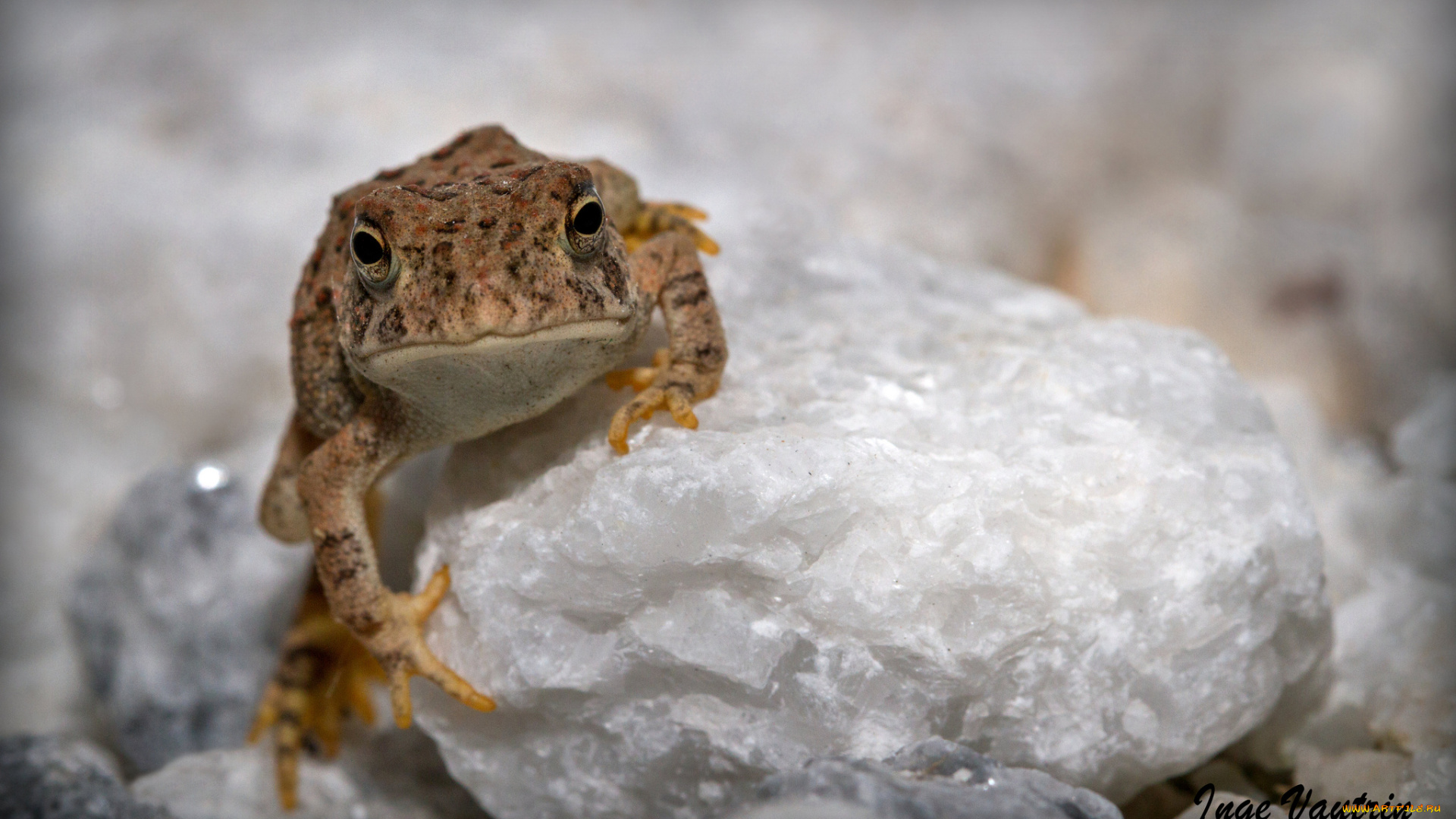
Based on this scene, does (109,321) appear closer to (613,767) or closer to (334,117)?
(334,117)

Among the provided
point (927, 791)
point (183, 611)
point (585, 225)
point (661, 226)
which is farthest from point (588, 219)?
point (183, 611)

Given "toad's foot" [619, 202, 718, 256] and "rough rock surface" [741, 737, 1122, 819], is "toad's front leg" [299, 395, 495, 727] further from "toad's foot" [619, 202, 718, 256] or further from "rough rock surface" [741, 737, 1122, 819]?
"rough rock surface" [741, 737, 1122, 819]

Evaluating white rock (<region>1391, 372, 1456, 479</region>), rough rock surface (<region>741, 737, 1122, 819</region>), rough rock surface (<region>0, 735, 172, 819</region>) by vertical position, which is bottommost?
rough rock surface (<region>0, 735, 172, 819</region>)

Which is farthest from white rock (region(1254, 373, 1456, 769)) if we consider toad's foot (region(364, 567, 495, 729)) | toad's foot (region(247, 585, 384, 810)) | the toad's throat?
toad's foot (region(247, 585, 384, 810))

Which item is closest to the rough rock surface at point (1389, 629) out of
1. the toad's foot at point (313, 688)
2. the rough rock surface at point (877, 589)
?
the rough rock surface at point (877, 589)

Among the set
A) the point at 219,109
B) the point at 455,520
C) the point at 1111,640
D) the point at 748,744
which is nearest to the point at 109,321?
the point at 219,109

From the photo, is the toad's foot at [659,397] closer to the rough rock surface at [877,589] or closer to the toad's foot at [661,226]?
the rough rock surface at [877,589]

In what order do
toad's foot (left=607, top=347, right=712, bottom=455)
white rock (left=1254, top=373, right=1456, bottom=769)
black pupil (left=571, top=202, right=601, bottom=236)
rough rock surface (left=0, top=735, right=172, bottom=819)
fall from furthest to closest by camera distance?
white rock (left=1254, top=373, right=1456, bottom=769), rough rock surface (left=0, top=735, right=172, bottom=819), toad's foot (left=607, top=347, right=712, bottom=455), black pupil (left=571, top=202, right=601, bottom=236)
